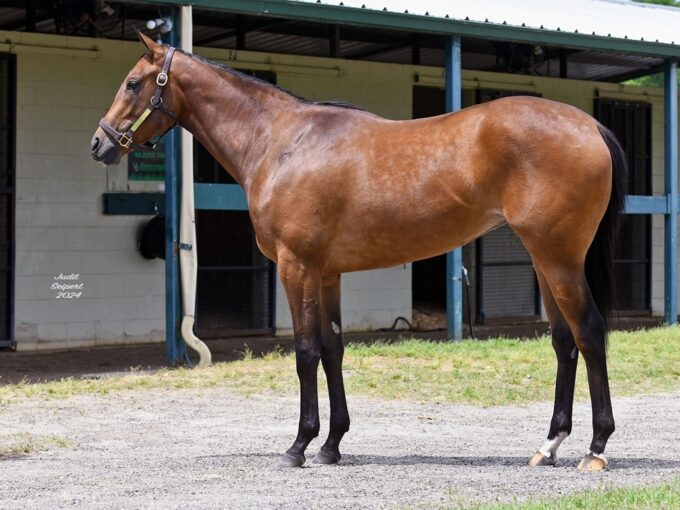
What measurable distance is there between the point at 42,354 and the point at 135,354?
0.96 metres

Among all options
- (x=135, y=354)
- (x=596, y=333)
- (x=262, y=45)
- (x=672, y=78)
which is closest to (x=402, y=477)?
(x=596, y=333)

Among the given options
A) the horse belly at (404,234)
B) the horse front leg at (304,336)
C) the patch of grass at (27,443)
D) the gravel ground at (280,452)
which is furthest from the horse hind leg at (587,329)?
the patch of grass at (27,443)

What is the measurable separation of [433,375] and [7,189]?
5120 mm

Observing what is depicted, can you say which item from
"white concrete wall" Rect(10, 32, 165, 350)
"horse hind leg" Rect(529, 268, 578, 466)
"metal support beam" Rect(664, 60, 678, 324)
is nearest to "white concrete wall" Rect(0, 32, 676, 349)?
"white concrete wall" Rect(10, 32, 165, 350)

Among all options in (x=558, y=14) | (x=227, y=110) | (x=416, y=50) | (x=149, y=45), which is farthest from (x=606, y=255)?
(x=416, y=50)

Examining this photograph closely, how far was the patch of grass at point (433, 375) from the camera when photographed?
31.1ft

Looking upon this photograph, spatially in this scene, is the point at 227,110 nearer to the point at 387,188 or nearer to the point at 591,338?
the point at 387,188

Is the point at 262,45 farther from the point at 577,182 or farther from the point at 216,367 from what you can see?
the point at 577,182

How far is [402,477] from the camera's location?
19.2 ft

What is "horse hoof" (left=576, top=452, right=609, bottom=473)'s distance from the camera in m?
5.94

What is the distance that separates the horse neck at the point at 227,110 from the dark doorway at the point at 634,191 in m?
11.1

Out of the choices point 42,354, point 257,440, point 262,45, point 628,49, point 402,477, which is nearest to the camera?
point 402,477

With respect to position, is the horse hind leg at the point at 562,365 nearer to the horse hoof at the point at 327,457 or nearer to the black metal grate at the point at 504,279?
the horse hoof at the point at 327,457

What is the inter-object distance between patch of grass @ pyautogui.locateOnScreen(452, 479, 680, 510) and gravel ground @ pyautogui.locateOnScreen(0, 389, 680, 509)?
0.72 ft
